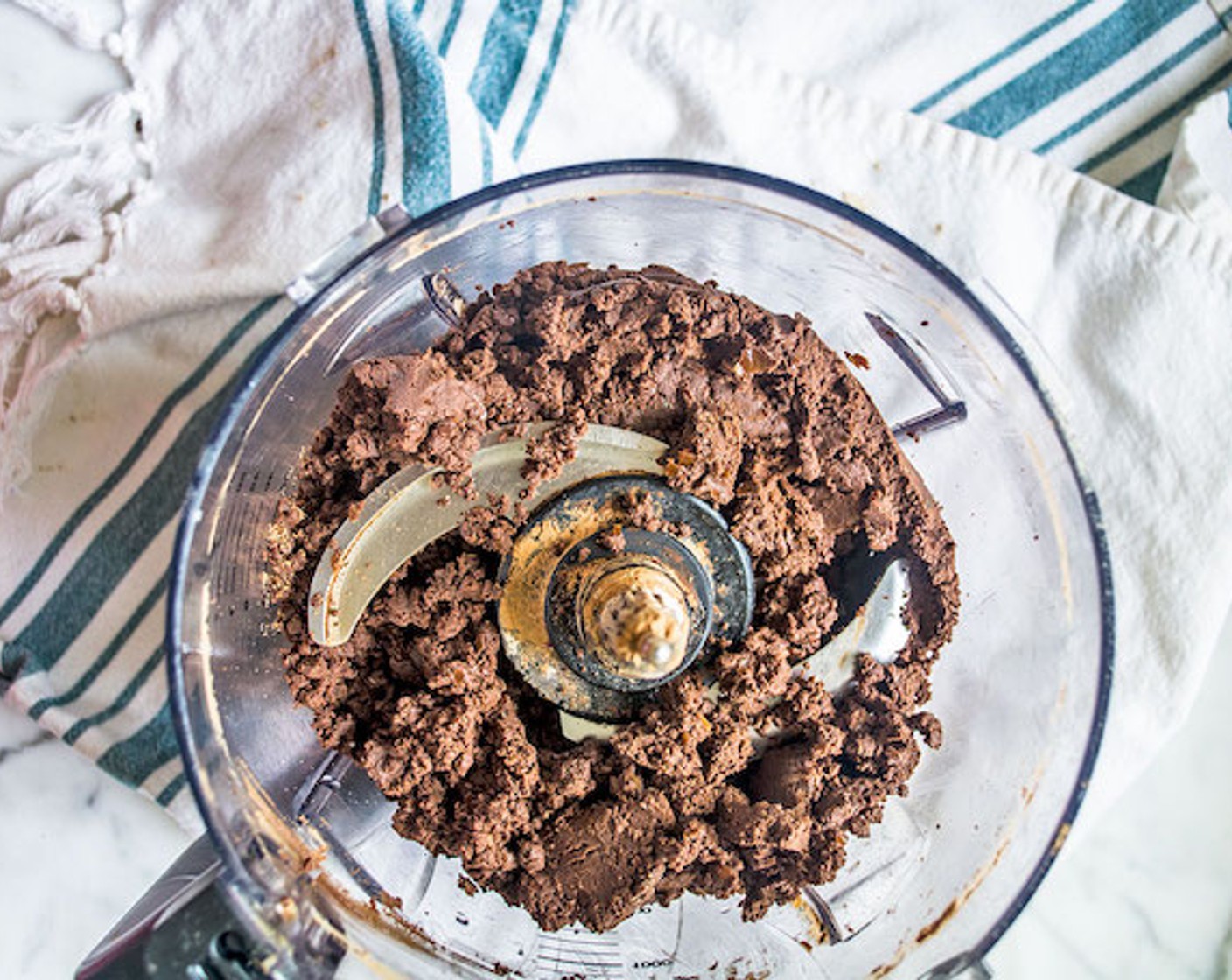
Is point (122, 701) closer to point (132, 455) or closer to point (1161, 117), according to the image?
point (132, 455)

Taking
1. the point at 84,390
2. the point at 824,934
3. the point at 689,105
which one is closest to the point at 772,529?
the point at 824,934

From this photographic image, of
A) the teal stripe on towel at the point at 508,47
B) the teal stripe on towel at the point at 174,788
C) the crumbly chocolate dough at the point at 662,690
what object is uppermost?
the teal stripe on towel at the point at 508,47

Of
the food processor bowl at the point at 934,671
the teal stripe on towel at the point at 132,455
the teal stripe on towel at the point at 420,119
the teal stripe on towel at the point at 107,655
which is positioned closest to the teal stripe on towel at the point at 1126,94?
the food processor bowl at the point at 934,671

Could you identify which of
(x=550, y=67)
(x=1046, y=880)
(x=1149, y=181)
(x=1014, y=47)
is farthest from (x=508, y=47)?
(x=1046, y=880)

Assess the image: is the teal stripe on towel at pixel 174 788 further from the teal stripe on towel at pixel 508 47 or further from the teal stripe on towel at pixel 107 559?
the teal stripe on towel at pixel 508 47

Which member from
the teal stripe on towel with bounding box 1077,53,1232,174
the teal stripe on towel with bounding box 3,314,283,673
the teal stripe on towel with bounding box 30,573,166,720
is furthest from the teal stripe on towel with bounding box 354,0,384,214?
the teal stripe on towel with bounding box 1077,53,1232,174

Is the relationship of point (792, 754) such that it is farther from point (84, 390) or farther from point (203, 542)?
point (84, 390)

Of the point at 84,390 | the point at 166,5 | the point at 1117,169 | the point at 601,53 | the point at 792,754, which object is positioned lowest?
the point at 84,390
